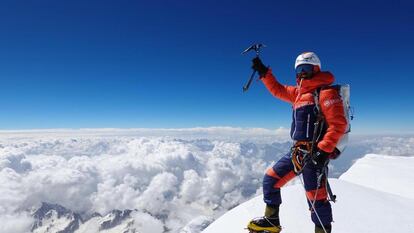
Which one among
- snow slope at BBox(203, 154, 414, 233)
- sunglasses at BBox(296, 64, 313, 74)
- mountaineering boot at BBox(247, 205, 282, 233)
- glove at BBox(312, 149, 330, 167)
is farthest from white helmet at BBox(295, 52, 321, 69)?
snow slope at BBox(203, 154, 414, 233)

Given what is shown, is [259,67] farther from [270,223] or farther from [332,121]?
[270,223]

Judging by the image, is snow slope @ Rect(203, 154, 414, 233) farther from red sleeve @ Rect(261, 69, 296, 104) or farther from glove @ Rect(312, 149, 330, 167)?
red sleeve @ Rect(261, 69, 296, 104)

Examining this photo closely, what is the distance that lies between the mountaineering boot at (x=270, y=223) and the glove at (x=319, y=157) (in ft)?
4.66

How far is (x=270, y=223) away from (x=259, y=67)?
3585 mm

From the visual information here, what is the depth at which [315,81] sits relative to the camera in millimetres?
6164

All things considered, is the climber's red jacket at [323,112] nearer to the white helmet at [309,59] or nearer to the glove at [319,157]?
Result: the glove at [319,157]

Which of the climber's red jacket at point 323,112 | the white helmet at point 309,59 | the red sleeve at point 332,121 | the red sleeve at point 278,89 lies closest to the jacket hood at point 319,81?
the climber's red jacket at point 323,112

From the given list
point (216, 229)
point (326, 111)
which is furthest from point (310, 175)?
point (216, 229)

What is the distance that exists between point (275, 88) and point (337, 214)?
14.7 ft

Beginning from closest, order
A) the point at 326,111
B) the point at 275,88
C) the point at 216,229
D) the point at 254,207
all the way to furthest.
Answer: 1. the point at 326,111
2. the point at 275,88
3. the point at 216,229
4. the point at 254,207

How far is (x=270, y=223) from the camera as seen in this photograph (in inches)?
256

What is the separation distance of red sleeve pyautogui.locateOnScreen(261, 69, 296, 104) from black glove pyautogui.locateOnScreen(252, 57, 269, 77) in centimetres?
11

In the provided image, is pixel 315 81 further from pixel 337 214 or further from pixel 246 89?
pixel 337 214

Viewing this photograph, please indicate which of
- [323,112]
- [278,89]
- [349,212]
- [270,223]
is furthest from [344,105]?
[349,212]
